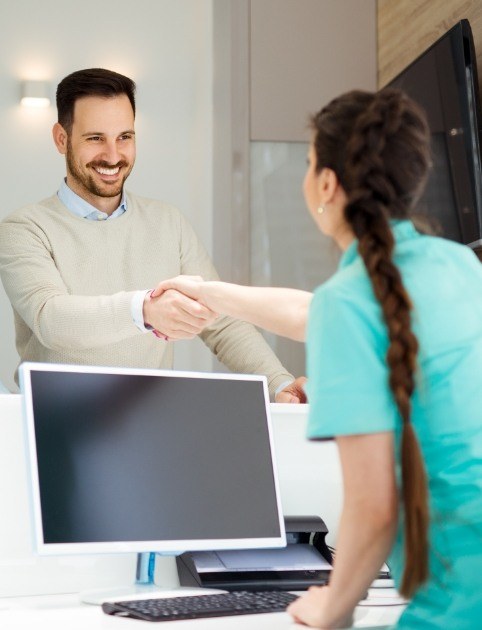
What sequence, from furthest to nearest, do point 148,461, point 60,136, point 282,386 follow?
point 60,136
point 282,386
point 148,461

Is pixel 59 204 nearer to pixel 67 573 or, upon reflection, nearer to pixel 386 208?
pixel 67 573

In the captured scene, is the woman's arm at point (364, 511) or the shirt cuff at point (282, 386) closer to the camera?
the woman's arm at point (364, 511)

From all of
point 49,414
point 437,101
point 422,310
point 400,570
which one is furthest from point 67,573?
point 437,101

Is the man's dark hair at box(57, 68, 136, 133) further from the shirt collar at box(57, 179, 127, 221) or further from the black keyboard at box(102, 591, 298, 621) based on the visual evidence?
the black keyboard at box(102, 591, 298, 621)

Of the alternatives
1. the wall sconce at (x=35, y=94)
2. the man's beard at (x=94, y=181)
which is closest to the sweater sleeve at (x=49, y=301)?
the man's beard at (x=94, y=181)

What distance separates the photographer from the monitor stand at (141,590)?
5.89 feet

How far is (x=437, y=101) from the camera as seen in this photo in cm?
339

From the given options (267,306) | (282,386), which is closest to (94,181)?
(282,386)

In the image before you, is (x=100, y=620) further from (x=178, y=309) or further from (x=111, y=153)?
(x=111, y=153)

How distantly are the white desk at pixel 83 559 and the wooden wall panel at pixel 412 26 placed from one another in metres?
1.75

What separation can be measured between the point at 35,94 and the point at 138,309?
322cm

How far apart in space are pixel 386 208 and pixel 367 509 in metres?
0.36

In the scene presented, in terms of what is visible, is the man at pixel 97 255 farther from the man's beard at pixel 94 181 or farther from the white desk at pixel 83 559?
the white desk at pixel 83 559

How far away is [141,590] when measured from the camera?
1.89m
